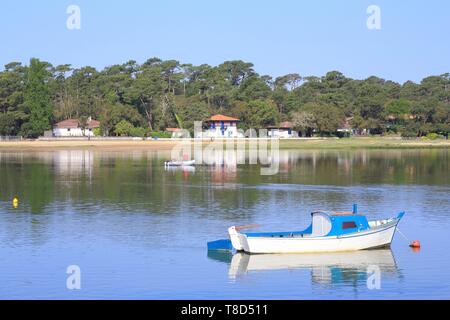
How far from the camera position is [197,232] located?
41.6 m

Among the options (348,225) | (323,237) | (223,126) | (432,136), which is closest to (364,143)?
(432,136)

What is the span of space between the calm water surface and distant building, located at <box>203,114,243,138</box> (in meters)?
89.0

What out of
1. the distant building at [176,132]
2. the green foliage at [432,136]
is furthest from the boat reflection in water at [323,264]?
the green foliage at [432,136]

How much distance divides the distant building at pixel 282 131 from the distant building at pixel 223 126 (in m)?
8.85

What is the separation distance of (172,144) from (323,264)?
11603 centimetres

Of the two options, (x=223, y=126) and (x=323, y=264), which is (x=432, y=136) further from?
(x=323, y=264)

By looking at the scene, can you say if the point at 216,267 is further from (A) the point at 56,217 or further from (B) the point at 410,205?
(B) the point at 410,205

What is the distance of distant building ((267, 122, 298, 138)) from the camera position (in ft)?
591

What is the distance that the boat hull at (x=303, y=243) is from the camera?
34281 millimetres

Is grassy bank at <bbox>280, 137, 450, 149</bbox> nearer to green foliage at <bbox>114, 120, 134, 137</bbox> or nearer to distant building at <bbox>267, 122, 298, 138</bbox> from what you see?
distant building at <bbox>267, 122, 298, 138</bbox>

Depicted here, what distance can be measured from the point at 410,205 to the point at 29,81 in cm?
12087

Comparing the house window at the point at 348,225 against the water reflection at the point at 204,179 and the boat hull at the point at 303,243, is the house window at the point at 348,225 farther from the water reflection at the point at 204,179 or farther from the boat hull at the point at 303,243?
the water reflection at the point at 204,179
